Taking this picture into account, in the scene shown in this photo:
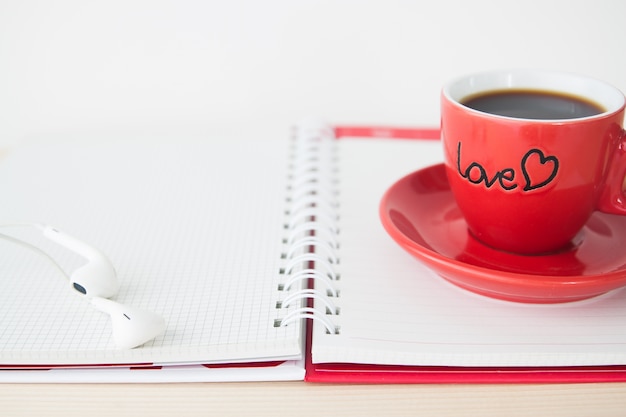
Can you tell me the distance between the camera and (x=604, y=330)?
47cm

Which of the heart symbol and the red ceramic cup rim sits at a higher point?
the red ceramic cup rim

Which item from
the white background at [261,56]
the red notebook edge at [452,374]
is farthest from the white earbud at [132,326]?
the white background at [261,56]

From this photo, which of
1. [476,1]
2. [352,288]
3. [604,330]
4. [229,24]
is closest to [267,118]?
[229,24]

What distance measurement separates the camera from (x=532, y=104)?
56cm

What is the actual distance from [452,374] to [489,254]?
A: 13 cm

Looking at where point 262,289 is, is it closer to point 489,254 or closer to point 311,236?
point 311,236

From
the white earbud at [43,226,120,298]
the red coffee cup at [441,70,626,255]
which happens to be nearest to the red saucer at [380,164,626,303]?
the red coffee cup at [441,70,626,255]

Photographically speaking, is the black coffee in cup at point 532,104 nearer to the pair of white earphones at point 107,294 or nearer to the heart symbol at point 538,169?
the heart symbol at point 538,169

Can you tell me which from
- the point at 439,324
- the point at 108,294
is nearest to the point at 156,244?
the point at 108,294

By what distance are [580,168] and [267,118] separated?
542 millimetres

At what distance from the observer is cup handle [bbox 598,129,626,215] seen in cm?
51

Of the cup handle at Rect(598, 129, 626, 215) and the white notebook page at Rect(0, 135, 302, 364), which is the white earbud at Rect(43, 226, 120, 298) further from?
the cup handle at Rect(598, 129, 626, 215)

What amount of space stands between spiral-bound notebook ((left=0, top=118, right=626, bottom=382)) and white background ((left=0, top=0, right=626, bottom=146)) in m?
0.16

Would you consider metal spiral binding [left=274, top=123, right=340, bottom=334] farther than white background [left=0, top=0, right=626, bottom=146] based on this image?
No
